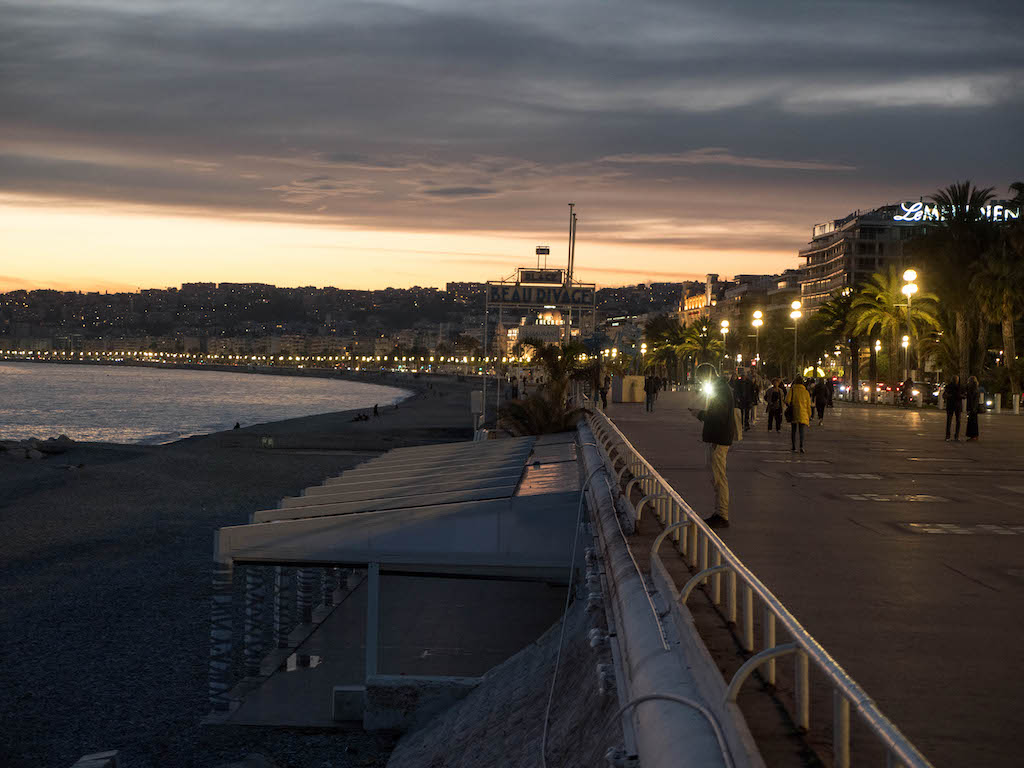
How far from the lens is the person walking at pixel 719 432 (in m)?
11.8

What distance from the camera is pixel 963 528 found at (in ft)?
39.9

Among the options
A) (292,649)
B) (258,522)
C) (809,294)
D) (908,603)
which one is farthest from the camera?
(809,294)

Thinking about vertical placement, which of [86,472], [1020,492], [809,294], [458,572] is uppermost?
[809,294]

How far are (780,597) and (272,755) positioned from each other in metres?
7.35

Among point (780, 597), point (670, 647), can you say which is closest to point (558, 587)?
point (780, 597)

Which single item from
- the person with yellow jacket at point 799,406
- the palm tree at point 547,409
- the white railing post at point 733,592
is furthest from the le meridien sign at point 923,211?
the white railing post at point 733,592

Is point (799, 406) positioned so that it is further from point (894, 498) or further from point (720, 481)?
point (720, 481)

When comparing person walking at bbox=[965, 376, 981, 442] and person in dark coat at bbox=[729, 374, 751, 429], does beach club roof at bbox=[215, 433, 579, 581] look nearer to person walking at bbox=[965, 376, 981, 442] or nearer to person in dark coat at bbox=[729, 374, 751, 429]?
person in dark coat at bbox=[729, 374, 751, 429]

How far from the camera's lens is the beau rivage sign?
150 feet

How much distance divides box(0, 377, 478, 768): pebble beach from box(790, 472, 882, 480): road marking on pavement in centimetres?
831

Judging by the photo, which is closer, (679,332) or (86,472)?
(86,472)

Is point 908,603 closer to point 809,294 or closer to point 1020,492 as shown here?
point 1020,492

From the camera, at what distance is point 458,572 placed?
45.3 ft

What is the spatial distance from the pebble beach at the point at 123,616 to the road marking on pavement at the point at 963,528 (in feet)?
20.6
